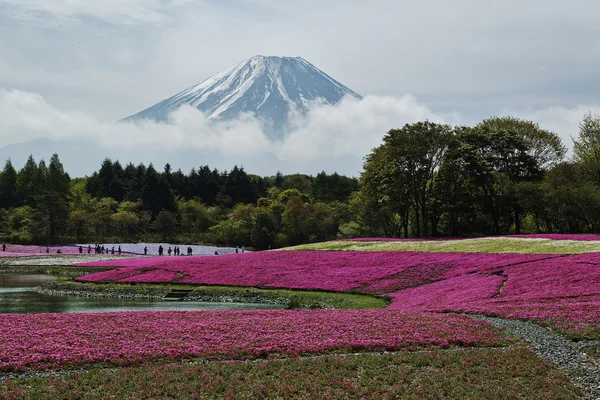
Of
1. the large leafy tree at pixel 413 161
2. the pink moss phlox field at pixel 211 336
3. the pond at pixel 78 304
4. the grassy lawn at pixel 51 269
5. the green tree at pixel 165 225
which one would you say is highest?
the large leafy tree at pixel 413 161

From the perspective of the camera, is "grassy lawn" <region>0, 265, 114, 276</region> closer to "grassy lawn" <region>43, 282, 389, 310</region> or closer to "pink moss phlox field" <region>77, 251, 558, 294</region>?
"pink moss phlox field" <region>77, 251, 558, 294</region>

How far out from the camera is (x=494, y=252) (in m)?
48.9

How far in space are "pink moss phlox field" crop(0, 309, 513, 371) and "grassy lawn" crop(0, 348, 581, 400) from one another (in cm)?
152

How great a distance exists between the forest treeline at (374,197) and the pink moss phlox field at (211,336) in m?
53.4

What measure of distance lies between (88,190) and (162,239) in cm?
5319

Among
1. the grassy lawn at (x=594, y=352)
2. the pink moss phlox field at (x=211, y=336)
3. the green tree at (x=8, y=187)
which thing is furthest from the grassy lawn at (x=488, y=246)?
the green tree at (x=8, y=187)

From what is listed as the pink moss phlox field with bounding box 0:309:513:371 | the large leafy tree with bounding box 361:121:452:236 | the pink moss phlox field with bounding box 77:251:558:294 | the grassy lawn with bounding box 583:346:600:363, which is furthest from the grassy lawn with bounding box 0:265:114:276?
the grassy lawn with bounding box 583:346:600:363

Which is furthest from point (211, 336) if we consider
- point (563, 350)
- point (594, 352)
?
point (594, 352)

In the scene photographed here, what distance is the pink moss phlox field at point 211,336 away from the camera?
18.9 meters

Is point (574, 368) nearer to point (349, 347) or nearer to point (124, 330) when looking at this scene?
point (349, 347)

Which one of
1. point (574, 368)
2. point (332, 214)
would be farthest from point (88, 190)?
point (574, 368)

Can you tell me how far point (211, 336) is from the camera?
21578 mm

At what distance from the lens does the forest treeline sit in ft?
257

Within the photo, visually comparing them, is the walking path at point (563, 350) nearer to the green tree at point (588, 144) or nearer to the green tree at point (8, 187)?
the green tree at point (588, 144)
